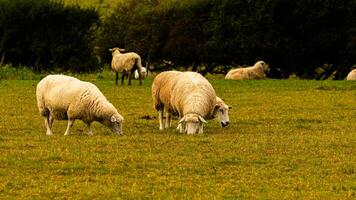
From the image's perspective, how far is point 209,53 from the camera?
185ft

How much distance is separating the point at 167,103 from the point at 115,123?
7.41 ft

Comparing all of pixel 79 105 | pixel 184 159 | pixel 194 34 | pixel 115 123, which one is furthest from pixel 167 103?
pixel 194 34

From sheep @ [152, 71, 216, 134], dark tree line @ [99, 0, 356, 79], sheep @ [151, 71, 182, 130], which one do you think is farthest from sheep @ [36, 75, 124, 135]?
dark tree line @ [99, 0, 356, 79]

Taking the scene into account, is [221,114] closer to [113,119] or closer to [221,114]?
[221,114]

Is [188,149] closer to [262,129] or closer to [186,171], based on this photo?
[186,171]

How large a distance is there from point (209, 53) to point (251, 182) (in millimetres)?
44632

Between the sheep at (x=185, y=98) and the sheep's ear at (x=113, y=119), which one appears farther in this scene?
the sheep at (x=185, y=98)

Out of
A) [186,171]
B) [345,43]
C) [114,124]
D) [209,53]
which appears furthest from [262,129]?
[209,53]

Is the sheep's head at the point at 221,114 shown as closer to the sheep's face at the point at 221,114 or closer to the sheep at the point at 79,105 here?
the sheep's face at the point at 221,114

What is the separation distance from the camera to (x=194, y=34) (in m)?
59.3

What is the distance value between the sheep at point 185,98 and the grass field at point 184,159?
425 millimetres

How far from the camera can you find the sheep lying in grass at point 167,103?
66.2 ft

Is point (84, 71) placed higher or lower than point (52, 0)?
lower

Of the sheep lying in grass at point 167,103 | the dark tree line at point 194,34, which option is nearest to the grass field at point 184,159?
the sheep lying in grass at point 167,103
